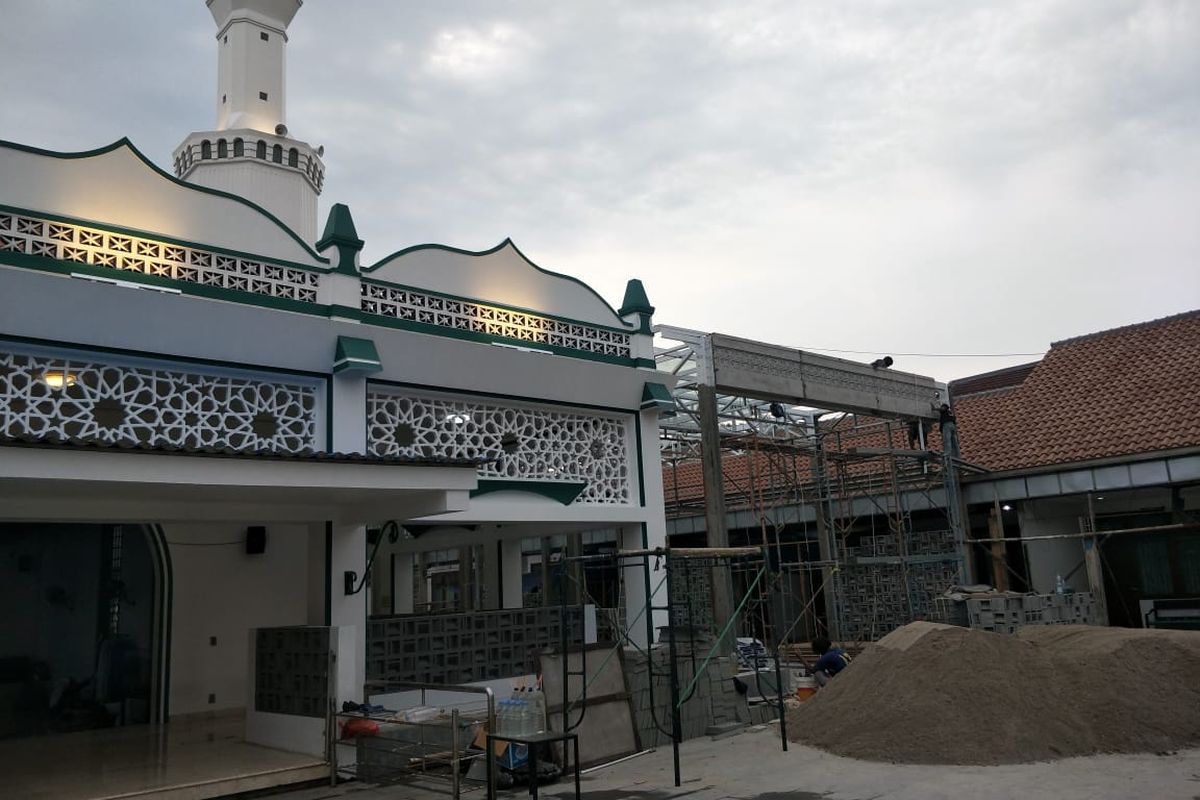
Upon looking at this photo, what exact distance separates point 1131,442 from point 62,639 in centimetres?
1646

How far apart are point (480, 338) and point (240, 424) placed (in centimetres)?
314

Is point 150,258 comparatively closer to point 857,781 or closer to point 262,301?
point 262,301

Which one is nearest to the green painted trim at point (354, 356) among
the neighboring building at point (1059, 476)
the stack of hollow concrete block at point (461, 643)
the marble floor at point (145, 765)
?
the stack of hollow concrete block at point (461, 643)

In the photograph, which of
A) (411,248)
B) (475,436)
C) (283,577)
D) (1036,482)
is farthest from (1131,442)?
(283,577)

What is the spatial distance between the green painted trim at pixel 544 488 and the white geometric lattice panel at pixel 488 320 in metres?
1.84

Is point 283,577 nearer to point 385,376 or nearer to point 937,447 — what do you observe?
point 385,376

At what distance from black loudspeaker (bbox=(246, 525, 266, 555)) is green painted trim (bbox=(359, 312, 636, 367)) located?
3896mm

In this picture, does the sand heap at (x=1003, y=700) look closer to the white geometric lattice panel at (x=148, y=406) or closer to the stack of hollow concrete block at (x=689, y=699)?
the stack of hollow concrete block at (x=689, y=699)

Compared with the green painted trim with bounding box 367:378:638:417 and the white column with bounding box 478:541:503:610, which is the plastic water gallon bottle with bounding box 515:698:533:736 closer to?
the green painted trim with bounding box 367:378:638:417

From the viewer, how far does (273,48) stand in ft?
56.2

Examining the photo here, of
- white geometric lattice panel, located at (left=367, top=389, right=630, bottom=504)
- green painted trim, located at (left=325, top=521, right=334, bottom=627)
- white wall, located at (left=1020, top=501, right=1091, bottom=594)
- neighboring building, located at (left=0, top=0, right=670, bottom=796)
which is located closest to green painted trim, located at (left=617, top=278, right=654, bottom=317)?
neighboring building, located at (left=0, top=0, right=670, bottom=796)

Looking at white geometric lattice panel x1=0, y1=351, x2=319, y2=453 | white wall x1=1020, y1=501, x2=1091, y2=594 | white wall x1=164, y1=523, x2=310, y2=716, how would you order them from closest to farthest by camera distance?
white geometric lattice panel x1=0, y1=351, x2=319, y2=453 → white wall x1=164, y1=523, x2=310, y2=716 → white wall x1=1020, y1=501, x2=1091, y2=594

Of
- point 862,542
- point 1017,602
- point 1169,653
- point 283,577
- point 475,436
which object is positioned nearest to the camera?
point 1169,653

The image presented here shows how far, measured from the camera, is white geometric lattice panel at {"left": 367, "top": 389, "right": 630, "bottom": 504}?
36.6 feet
